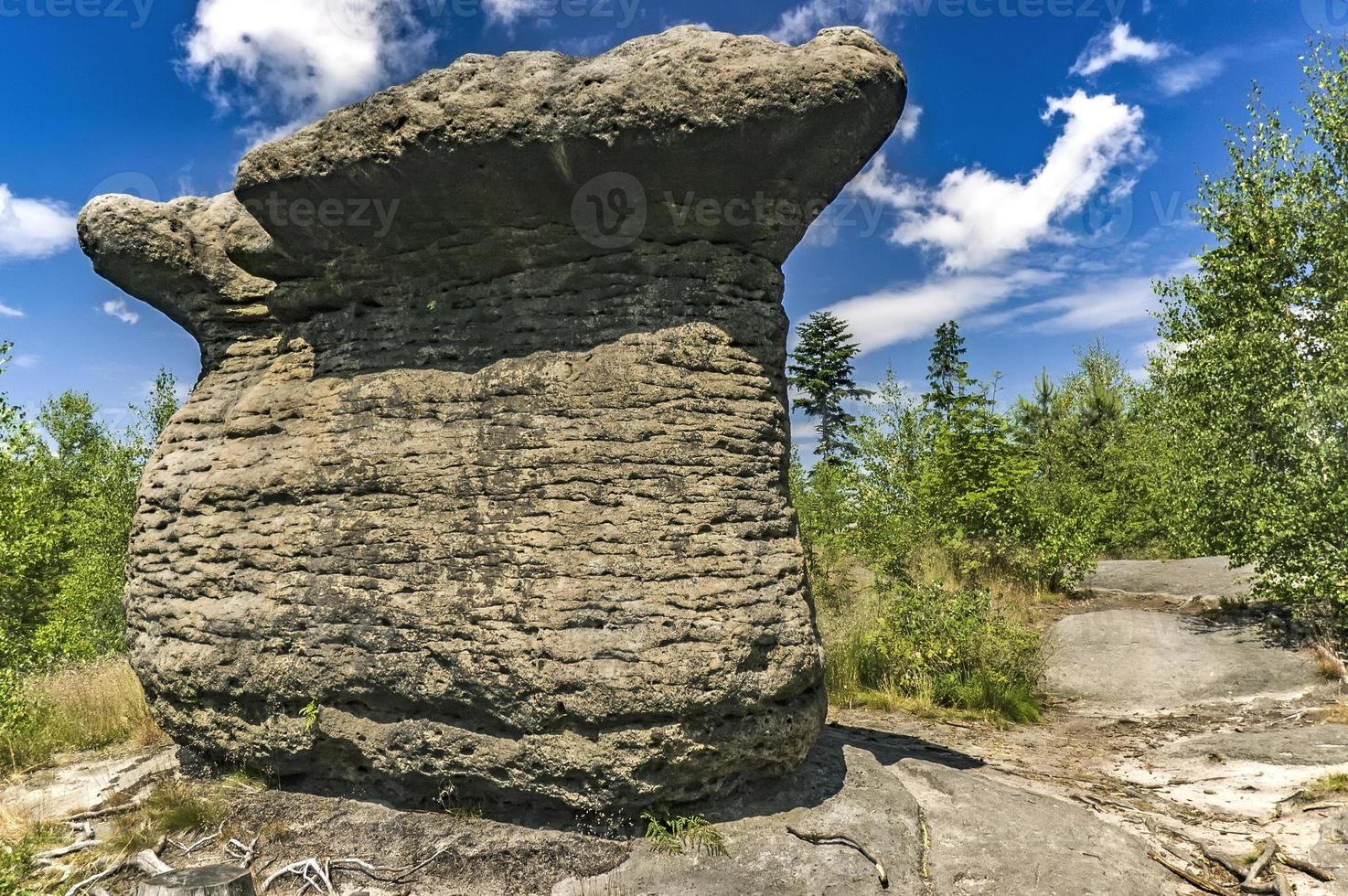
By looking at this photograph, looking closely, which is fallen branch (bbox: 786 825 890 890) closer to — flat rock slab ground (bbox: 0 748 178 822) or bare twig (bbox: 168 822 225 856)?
bare twig (bbox: 168 822 225 856)

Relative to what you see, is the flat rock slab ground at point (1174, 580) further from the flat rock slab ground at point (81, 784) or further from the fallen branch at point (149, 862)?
the flat rock slab ground at point (81, 784)

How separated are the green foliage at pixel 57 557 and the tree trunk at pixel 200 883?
4545mm

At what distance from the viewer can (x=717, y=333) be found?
5.59 meters

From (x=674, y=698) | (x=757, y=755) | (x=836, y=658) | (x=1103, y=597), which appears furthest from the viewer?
(x=1103, y=597)

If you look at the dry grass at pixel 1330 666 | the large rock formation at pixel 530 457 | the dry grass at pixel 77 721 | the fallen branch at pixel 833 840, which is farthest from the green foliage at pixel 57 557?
the dry grass at pixel 1330 666

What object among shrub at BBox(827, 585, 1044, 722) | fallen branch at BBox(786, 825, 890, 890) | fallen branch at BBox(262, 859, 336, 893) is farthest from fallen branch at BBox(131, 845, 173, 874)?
shrub at BBox(827, 585, 1044, 722)

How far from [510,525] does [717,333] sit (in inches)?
80.9

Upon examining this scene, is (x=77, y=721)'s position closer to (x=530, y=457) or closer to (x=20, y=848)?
(x=20, y=848)

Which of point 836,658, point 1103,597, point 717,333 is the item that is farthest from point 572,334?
point 1103,597

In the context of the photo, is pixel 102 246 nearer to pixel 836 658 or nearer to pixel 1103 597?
pixel 836 658

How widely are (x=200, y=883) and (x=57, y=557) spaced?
53.2 ft

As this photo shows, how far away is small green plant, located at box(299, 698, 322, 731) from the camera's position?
558cm

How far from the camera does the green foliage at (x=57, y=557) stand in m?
8.77

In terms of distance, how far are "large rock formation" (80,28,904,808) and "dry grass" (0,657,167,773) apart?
7.60 feet
